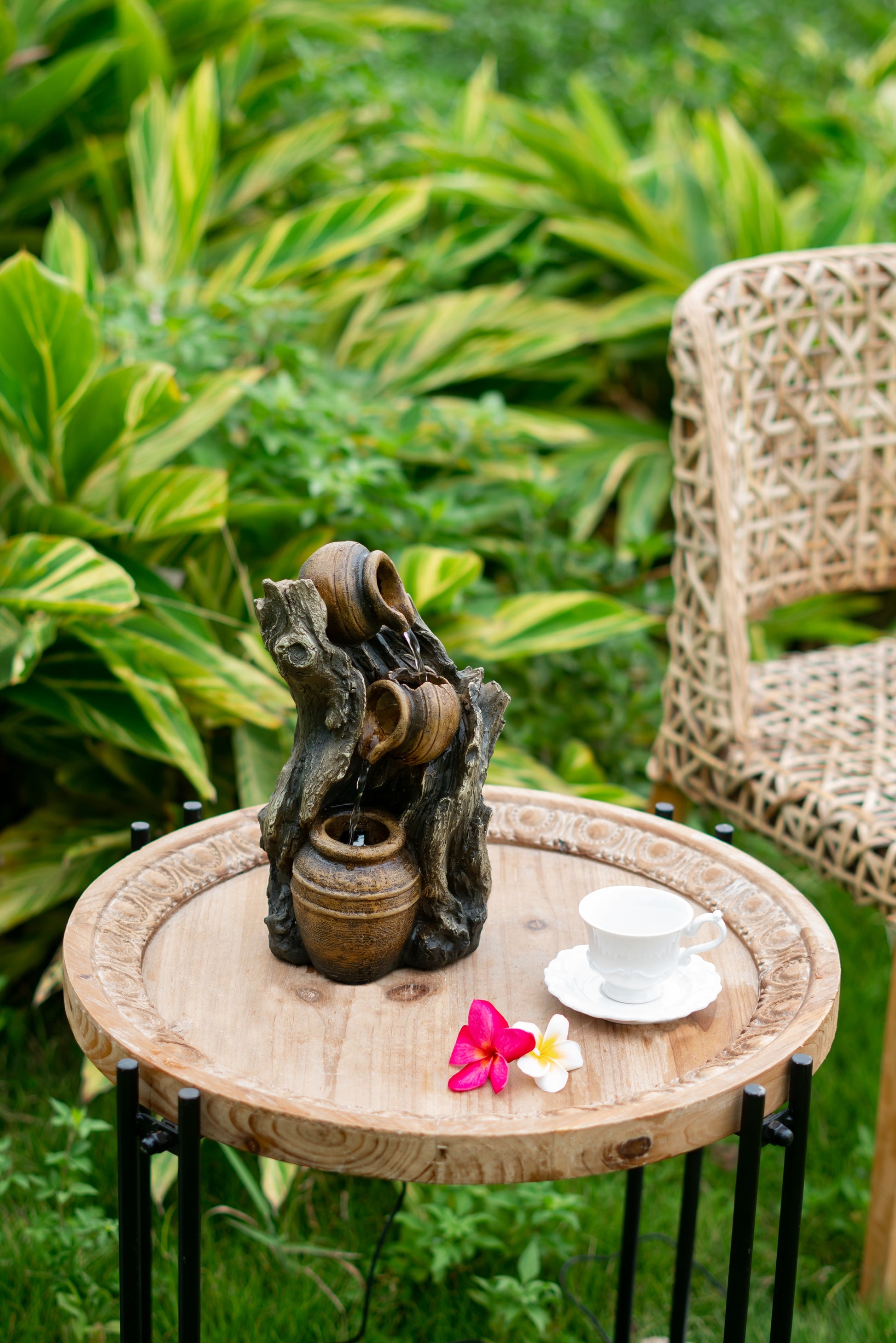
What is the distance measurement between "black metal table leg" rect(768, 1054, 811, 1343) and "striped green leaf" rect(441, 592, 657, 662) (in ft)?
3.86

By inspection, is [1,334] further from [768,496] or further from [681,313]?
[768,496]

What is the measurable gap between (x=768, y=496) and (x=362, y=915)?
4.18 feet

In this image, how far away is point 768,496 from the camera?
212cm

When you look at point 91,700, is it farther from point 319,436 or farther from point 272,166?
point 272,166

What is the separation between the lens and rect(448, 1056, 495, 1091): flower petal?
1.03 m

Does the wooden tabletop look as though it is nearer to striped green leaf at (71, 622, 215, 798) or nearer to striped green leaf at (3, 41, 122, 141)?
striped green leaf at (71, 622, 215, 798)

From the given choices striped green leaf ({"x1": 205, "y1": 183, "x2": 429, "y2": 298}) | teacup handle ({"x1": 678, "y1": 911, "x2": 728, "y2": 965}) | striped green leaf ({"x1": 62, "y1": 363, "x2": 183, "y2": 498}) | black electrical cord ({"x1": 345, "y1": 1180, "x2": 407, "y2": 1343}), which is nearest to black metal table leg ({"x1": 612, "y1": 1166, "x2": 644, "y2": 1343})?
black electrical cord ({"x1": 345, "y1": 1180, "x2": 407, "y2": 1343})

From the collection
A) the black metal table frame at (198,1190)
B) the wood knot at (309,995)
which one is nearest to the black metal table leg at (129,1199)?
the black metal table frame at (198,1190)

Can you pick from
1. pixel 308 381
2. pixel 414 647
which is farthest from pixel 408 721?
pixel 308 381

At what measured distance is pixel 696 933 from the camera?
1169 millimetres

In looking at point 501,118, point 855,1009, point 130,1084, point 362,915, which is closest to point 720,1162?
point 855,1009

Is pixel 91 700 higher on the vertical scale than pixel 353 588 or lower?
lower

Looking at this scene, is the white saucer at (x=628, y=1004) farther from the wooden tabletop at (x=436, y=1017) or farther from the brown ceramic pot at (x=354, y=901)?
the brown ceramic pot at (x=354, y=901)

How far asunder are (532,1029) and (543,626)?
1.22 metres
